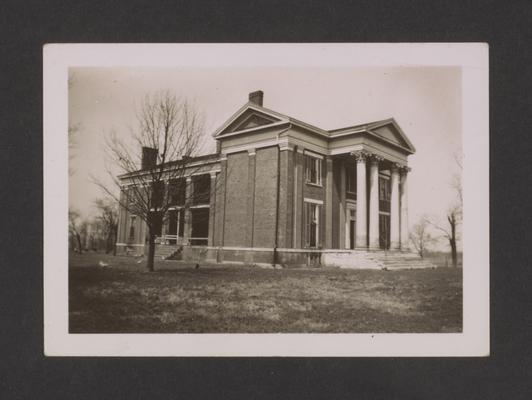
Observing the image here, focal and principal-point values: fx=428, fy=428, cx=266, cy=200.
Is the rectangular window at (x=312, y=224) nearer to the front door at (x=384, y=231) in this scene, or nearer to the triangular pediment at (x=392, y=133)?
the front door at (x=384, y=231)

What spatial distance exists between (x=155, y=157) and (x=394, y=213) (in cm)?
489

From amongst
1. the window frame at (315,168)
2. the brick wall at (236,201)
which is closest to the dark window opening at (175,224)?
the brick wall at (236,201)

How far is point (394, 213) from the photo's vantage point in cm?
873

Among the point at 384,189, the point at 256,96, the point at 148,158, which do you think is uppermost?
the point at 256,96

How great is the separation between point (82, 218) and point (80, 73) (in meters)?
2.33

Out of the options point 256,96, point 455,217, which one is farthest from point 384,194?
point 256,96

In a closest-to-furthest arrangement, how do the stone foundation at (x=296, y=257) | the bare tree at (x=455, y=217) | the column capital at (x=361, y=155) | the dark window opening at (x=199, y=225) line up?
the bare tree at (x=455, y=217), the stone foundation at (x=296, y=257), the dark window opening at (x=199, y=225), the column capital at (x=361, y=155)

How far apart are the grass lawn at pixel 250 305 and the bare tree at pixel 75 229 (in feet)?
0.59

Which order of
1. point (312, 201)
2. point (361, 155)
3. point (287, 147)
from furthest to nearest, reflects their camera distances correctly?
point (312, 201)
point (361, 155)
point (287, 147)

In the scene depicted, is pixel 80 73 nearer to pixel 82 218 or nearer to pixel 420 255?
pixel 82 218

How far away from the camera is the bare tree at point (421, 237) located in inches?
307

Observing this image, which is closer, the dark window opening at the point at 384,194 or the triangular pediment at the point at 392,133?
the triangular pediment at the point at 392,133

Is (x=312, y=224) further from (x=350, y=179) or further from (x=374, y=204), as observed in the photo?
(x=350, y=179)

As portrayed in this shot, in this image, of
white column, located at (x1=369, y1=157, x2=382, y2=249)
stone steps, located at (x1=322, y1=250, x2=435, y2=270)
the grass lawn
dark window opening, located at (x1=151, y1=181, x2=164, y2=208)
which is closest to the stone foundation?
stone steps, located at (x1=322, y1=250, x2=435, y2=270)
